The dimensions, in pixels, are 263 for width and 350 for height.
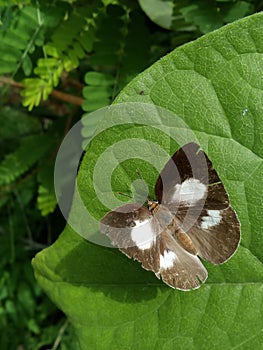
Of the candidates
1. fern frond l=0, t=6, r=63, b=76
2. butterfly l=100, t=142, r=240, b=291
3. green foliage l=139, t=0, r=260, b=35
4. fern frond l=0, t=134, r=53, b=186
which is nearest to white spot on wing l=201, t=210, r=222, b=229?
butterfly l=100, t=142, r=240, b=291

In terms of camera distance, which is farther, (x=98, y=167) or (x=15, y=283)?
(x=15, y=283)

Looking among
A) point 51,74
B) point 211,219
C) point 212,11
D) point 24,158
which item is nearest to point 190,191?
point 211,219

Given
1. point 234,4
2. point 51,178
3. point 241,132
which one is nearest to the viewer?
point 241,132

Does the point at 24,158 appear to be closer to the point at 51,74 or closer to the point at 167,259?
the point at 51,74

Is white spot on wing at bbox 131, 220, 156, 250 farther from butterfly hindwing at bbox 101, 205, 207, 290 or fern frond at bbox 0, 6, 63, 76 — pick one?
fern frond at bbox 0, 6, 63, 76

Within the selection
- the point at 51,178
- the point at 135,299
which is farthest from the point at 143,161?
the point at 51,178

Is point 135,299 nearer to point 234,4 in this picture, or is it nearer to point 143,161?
point 143,161

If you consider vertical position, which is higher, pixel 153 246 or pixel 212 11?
pixel 212 11
